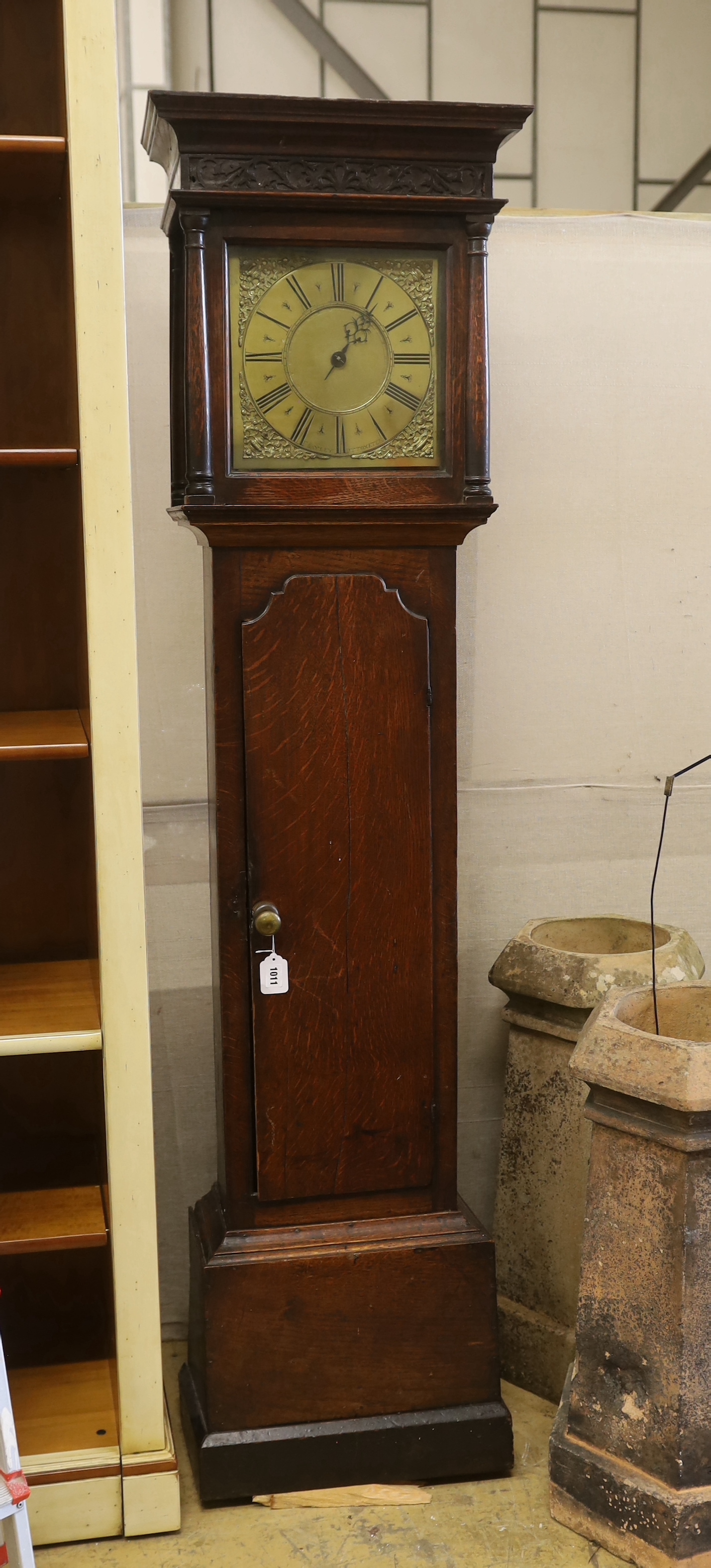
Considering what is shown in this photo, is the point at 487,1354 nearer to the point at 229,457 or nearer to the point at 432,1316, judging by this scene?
the point at 432,1316

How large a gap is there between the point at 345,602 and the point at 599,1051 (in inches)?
29.5

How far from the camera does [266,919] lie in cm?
190

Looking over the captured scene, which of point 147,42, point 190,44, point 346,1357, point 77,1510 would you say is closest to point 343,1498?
point 346,1357

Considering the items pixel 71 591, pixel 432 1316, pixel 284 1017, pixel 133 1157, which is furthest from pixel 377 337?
pixel 432 1316

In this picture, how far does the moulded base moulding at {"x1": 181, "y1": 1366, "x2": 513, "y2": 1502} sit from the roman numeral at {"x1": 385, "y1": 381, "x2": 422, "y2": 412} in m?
1.54

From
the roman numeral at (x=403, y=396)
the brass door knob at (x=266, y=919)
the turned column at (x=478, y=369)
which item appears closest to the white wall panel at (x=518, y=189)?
the turned column at (x=478, y=369)

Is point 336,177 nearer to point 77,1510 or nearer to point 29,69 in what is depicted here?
point 29,69

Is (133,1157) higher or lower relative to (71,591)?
lower

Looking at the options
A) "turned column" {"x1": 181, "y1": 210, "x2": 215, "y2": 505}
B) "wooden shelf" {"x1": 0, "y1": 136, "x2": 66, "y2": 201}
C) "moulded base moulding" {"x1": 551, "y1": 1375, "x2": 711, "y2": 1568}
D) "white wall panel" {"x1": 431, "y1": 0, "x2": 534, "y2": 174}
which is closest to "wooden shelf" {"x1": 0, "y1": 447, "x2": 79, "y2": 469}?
"turned column" {"x1": 181, "y1": 210, "x2": 215, "y2": 505}

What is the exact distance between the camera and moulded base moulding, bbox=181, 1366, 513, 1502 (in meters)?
1.95

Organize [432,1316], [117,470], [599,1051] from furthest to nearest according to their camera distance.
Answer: [432,1316], [599,1051], [117,470]

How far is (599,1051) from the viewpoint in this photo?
72.7 inches

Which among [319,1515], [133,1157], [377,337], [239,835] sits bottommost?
[319,1515]

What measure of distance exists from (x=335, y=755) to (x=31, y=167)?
93 cm
